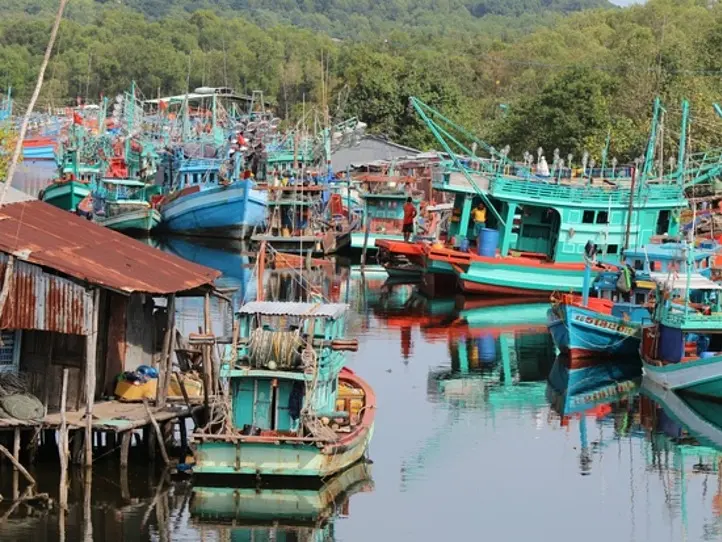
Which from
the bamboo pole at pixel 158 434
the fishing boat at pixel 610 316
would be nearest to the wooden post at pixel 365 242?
the fishing boat at pixel 610 316

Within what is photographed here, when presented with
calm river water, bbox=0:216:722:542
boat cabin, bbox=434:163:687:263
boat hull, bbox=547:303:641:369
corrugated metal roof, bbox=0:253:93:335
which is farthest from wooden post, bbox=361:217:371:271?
corrugated metal roof, bbox=0:253:93:335

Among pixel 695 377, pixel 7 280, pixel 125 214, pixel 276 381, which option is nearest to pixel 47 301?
pixel 7 280

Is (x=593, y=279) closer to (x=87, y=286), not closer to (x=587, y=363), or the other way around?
(x=587, y=363)

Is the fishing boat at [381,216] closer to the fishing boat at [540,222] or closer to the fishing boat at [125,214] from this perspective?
the fishing boat at [540,222]

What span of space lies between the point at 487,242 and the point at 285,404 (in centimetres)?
2346

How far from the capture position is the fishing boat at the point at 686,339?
28.2 metres

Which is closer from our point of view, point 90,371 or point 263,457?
point 90,371

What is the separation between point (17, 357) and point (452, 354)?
14451 millimetres

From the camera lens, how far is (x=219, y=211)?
191 ft

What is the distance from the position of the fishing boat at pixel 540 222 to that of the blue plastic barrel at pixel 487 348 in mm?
7232

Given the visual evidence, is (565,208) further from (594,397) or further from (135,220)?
(135,220)

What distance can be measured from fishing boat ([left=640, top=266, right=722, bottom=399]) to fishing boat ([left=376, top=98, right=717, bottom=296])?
1315cm

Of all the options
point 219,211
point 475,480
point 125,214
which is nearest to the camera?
point 475,480

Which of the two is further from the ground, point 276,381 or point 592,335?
point 276,381
